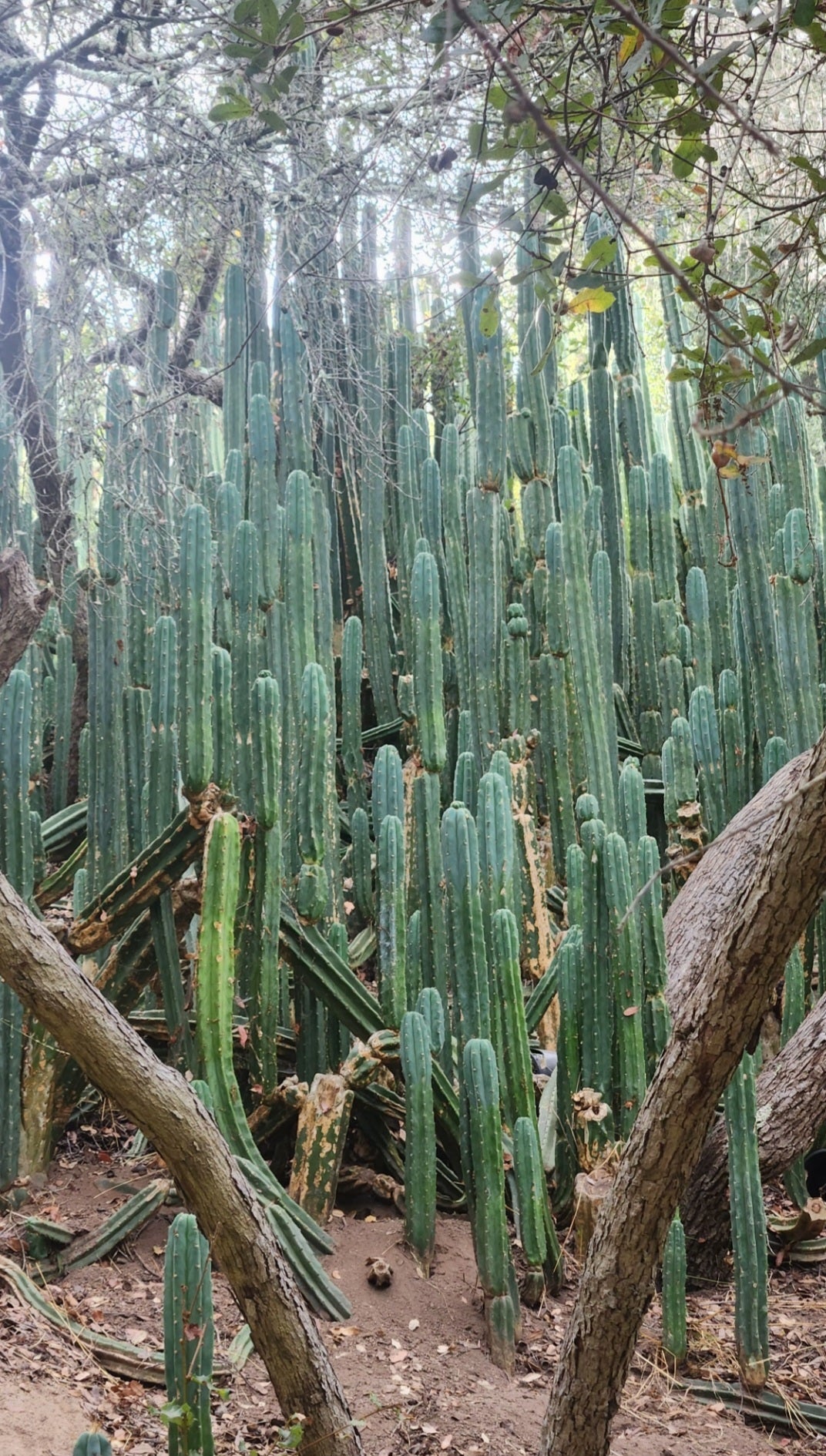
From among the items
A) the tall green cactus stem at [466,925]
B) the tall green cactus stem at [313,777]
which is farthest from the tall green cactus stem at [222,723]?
the tall green cactus stem at [466,925]

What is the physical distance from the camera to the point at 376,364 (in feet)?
22.8

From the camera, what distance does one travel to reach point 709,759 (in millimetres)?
5680

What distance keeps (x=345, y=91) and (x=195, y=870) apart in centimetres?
355

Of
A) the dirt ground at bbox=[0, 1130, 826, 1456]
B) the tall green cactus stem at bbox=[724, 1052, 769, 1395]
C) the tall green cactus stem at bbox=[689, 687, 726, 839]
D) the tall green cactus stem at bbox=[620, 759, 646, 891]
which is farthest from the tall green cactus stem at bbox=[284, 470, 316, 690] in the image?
the tall green cactus stem at bbox=[724, 1052, 769, 1395]

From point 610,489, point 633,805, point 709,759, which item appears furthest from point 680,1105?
point 610,489

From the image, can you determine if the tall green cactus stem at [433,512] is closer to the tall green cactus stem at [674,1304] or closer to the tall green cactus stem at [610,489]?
the tall green cactus stem at [610,489]

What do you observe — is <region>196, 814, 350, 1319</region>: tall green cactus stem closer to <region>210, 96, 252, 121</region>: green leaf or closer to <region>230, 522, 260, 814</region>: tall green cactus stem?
<region>230, 522, 260, 814</region>: tall green cactus stem

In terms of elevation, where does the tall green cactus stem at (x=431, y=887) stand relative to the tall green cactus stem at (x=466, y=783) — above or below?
below

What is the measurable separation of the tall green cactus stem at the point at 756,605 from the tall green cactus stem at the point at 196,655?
2826mm

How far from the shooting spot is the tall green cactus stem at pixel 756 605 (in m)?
5.91

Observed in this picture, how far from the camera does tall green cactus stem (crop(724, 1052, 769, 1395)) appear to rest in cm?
346

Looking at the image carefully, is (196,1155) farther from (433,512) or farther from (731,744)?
(433,512)

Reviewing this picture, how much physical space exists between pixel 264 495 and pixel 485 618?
46.5 inches

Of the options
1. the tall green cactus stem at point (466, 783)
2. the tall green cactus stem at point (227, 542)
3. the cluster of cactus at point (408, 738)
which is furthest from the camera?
the tall green cactus stem at point (227, 542)
